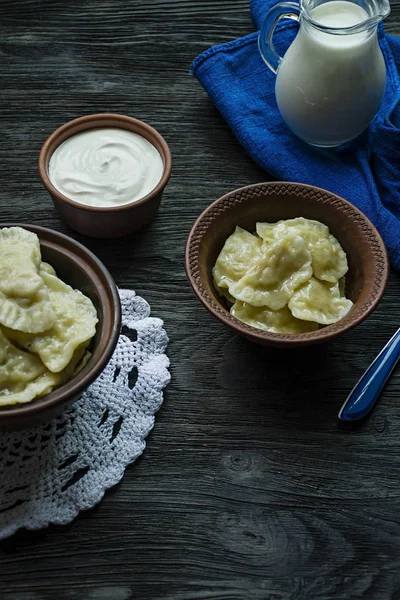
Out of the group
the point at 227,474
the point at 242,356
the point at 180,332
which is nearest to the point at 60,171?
the point at 180,332

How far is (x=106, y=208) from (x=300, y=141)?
0.64 meters

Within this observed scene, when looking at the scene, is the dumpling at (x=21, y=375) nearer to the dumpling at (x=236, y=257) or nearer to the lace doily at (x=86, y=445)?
the lace doily at (x=86, y=445)

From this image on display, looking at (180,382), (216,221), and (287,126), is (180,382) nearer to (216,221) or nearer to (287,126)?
(216,221)

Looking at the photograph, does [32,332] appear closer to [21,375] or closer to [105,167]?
[21,375]

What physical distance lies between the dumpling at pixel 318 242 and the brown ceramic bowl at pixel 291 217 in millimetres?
31

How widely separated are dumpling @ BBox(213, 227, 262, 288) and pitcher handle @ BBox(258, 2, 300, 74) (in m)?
0.57

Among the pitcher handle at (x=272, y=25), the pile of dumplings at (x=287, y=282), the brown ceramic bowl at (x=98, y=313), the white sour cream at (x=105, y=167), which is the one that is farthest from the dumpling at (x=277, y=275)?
the pitcher handle at (x=272, y=25)

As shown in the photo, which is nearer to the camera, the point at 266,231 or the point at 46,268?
the point at 46,268

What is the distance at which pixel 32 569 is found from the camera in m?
1.56

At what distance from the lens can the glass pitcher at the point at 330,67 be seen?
198cm

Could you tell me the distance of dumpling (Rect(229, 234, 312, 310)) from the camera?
1757mm

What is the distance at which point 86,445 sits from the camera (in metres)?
1.69

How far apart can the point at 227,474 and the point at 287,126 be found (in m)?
1.06

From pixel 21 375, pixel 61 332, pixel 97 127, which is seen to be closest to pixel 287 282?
pixel 61 332
